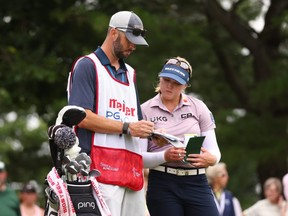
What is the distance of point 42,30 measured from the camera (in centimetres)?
1856

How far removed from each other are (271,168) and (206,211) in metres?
13.4

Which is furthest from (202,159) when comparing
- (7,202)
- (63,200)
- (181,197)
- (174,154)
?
(7,202)

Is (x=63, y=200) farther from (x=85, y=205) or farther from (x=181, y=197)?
(x=181, y=197)

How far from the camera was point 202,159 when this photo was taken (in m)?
7.86

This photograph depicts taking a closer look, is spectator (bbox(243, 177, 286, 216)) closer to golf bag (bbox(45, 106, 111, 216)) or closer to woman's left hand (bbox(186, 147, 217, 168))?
woman's left hand (bbox(186, 147, 217, 168))

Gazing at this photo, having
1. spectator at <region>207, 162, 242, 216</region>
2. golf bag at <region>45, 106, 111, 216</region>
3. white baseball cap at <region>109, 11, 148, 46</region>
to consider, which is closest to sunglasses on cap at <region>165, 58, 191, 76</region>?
white baseball cap at <region>109, 11, 148, 46</region>

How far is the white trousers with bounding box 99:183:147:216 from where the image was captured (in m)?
7.40

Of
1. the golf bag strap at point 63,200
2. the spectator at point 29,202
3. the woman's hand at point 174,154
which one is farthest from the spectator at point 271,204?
the golf bag strap at point 63,200

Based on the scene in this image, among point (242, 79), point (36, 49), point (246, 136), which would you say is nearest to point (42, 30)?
point (36, 49)

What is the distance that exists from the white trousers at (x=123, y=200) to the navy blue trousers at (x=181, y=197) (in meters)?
0.28

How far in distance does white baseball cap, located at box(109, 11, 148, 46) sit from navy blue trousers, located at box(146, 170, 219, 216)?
108 cm

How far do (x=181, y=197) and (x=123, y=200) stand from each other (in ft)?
1.95

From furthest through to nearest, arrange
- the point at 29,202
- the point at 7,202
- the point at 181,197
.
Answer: the point at 29,202 → the point at 7,202 → the point at 181,197

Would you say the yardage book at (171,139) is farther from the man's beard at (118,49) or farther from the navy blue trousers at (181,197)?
the man's beard at (118,49)
